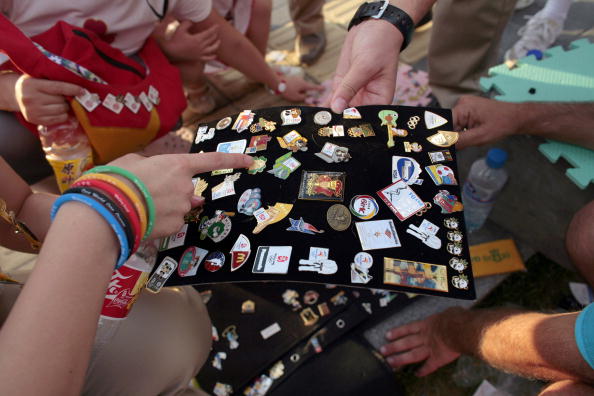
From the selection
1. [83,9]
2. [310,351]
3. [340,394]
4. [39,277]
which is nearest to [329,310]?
[310,351]

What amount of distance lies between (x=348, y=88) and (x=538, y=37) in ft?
5.57

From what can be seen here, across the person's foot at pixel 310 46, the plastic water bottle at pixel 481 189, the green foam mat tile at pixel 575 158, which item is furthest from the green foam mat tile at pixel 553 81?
the person's foot at pixel 310 46

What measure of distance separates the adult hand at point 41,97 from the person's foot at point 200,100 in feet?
3.10

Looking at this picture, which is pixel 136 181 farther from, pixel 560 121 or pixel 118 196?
pixel 560 121

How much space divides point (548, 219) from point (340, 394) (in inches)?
44.3

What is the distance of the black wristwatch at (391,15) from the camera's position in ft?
4.36

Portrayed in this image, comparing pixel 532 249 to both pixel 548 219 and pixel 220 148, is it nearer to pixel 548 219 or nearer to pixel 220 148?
pixel 548 219

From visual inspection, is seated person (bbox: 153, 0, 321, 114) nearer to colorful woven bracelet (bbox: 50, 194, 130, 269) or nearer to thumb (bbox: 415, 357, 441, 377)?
colorful woven bracelet (bbox: 50, 194, 130, 269)

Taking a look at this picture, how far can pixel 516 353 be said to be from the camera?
1.06 meters

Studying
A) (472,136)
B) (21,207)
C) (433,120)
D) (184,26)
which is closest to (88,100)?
(21,207)

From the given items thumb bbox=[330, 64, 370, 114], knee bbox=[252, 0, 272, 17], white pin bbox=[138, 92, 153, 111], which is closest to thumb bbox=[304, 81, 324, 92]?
knee bbox=[252, 0, 272, 17]

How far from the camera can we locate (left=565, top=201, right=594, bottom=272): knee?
1268 mm

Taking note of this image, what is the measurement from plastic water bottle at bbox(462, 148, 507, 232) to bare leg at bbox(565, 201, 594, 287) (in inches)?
13.1

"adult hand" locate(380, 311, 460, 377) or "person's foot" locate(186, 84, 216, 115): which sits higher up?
"person's foot" locate(186, 84, 216, 115)
